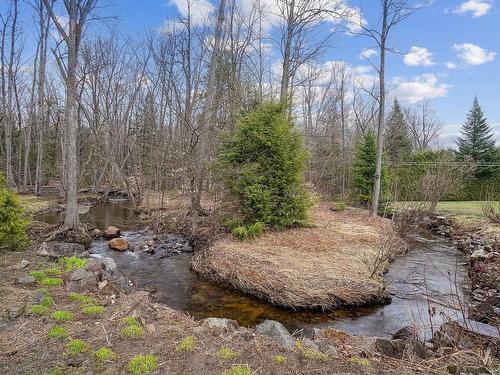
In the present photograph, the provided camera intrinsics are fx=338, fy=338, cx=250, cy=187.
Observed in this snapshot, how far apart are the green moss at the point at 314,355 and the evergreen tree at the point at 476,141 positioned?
24.2m

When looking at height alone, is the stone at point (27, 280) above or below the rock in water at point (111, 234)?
above

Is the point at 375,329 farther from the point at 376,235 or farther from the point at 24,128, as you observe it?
the point at 24,128

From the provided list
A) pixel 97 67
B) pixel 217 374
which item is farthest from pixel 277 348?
pixel 97 67

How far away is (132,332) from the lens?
11.9 feet

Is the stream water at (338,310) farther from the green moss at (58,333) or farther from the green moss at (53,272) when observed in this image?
the green moss at (58,333)

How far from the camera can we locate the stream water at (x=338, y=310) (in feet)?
17.7

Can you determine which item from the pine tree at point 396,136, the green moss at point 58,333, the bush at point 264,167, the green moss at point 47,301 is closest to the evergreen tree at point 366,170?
the bush at point 264,167

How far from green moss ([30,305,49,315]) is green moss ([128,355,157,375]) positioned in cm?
169

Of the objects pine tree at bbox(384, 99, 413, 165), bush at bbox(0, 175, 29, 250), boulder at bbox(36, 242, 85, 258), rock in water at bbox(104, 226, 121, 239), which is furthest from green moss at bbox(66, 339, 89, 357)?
pine tree at bbox(384, 99, 413, 165)

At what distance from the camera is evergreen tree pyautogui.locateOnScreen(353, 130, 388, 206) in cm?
1630

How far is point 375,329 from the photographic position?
5.27 metres

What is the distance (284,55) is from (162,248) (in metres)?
9.08

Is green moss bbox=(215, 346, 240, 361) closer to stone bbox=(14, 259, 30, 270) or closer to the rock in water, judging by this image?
stone bbox=(14, 259, 30, 270)

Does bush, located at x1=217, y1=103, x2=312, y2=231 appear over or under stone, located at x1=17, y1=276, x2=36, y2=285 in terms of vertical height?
over
